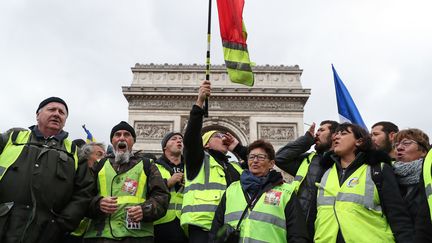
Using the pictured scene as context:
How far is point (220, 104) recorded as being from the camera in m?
24.0

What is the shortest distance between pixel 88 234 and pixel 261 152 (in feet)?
5.41

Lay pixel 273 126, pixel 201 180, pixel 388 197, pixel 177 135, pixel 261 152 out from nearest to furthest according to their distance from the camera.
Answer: pixel 388 197, pixel 261 152, pixel 201 180, pixel 177 135, pixel 273 126

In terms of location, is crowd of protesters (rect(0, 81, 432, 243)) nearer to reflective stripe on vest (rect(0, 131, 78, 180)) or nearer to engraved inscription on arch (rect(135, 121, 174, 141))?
reflective stripe on vest (rect(0, 131, 78, 180))

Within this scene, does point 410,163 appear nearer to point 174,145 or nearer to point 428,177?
point 428,177

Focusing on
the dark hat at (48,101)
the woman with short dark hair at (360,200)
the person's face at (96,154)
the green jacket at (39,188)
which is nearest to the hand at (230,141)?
the woman with short dark hair at (360,200)

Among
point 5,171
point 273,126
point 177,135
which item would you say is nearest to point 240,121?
point 273,126

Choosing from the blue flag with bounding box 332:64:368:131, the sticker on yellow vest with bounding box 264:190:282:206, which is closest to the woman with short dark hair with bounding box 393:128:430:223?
the sticker on yellow vest with bounding box 264:190:282:206

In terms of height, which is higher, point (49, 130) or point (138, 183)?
point (49, 130)

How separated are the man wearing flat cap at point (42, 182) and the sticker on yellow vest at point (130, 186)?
0.93 ft

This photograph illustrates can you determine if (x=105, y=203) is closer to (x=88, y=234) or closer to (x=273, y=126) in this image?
(x=88, y=234)

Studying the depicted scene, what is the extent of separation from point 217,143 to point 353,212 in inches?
62.7

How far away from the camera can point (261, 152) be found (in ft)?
10.6

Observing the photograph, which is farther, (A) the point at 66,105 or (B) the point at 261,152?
(A) the point at 66,105

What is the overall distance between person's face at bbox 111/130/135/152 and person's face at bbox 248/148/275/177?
1.25 m
